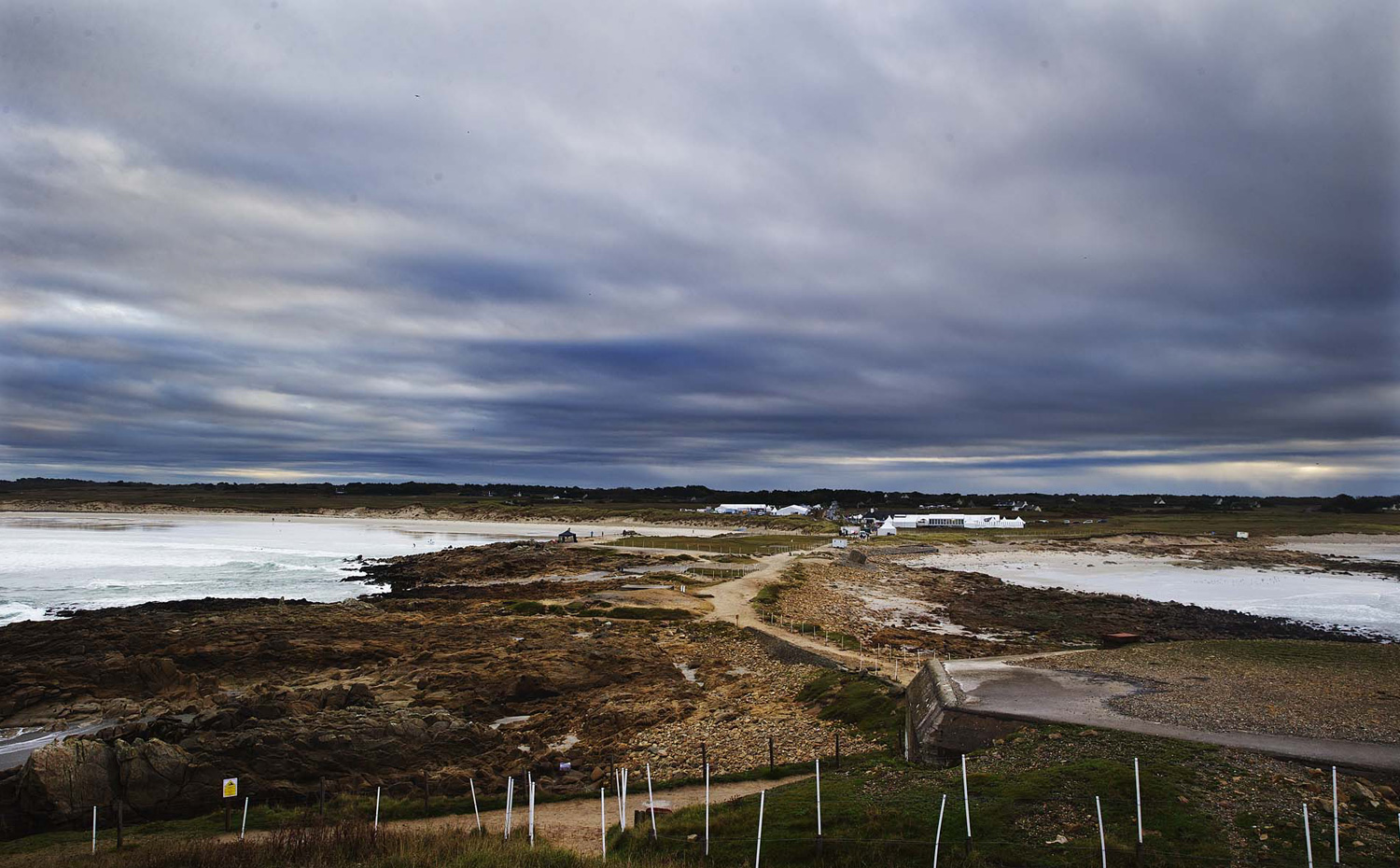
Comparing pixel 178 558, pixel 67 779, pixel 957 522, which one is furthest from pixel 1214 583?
pixel 178 558

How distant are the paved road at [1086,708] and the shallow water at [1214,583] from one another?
3190cm

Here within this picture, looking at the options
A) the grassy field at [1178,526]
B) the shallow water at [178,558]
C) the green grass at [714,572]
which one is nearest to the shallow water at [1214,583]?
the grassy field at [1178,526]

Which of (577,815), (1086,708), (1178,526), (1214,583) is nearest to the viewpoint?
(577,815)

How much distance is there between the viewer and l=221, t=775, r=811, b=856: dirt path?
13.7 metres

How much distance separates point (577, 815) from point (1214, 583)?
64.3 metres

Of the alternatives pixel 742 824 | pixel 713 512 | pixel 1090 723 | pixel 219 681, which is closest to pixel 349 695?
pixel 219 681

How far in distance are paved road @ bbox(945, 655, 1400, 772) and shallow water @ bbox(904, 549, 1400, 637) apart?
31901mm

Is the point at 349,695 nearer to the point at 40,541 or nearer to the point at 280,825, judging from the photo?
the point at 280,825

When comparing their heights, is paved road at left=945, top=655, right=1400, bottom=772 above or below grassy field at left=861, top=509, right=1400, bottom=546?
above

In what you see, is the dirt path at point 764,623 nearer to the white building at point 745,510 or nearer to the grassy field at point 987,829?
the grassy field at point 987,829

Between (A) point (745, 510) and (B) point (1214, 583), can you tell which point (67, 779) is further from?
(A) point (745, 510)

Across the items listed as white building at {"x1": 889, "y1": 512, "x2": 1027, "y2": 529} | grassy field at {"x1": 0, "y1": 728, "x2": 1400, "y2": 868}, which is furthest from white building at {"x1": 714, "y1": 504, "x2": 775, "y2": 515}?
grassy field at {"x1": 0, "y1": 728, "x2": 1400, "y2": 868}

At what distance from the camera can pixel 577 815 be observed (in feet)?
49.1

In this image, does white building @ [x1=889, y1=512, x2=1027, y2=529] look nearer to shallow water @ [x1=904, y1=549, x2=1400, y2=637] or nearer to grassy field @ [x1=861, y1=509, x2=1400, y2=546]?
grassy field @ [x1=861, y1=509, x2=1400, y2=546]
